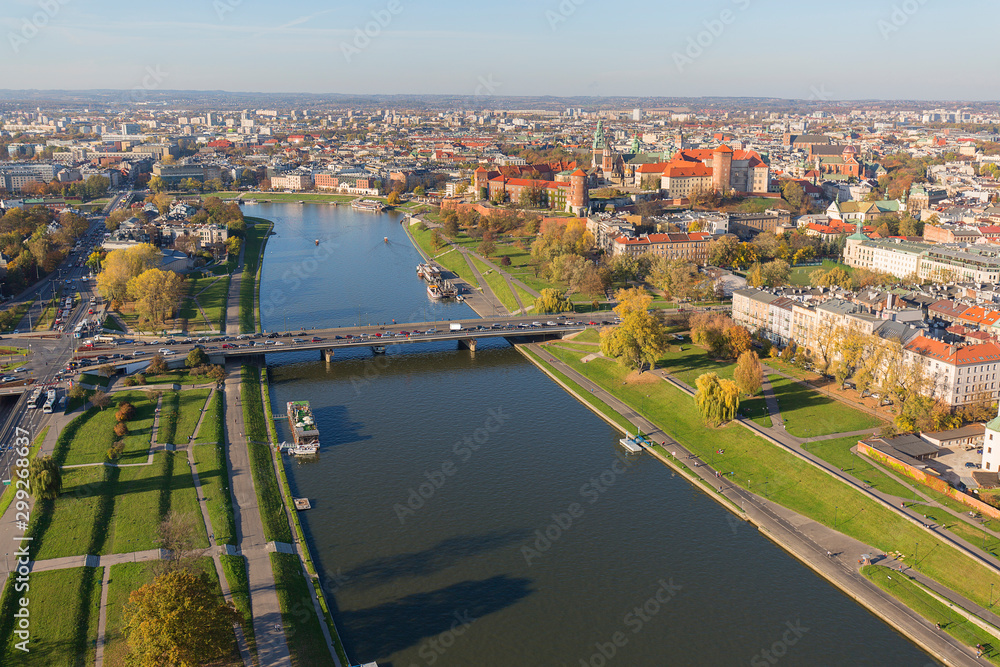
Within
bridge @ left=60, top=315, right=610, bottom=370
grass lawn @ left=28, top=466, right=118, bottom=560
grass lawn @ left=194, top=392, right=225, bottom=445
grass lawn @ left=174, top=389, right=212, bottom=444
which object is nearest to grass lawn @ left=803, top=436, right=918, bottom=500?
bridge @ left=60, top=315, right=610, bottom=370

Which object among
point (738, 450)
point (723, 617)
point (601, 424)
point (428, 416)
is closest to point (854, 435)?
point (738, 450)

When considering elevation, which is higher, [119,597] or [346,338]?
[346,338]

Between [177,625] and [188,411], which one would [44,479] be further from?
[177,625]

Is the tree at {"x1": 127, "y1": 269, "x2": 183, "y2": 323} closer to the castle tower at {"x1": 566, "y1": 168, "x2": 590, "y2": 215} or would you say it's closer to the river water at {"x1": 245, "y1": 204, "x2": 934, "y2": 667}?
the river water at {"x1": 245, "y1": 204, "x2": 934, "y2": 667}

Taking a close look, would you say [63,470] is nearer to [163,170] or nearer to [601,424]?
[601,424]

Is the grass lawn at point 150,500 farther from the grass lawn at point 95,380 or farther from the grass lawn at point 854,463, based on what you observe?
the grass lawn at point 854,463

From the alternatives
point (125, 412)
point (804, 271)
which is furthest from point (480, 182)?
point (125, 412)

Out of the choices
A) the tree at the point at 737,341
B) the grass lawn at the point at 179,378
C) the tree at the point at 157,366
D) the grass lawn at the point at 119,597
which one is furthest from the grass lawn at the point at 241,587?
the tree at the point at 737,341
